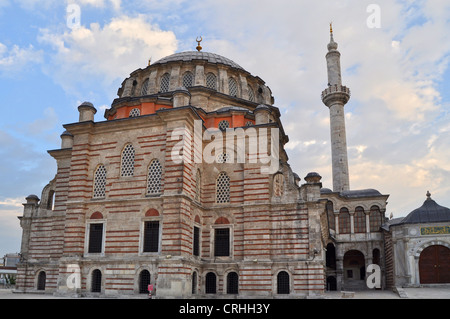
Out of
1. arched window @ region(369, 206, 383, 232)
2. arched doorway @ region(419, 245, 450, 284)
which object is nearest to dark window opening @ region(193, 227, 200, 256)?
arched doorway @ region(419, 245, 450, 284)

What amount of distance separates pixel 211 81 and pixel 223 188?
8.99m

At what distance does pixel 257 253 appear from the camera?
21.8 m

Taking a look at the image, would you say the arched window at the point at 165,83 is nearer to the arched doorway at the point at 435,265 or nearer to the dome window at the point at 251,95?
the dome window at the point at 251,95

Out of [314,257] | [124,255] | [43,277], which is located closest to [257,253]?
[314,257]

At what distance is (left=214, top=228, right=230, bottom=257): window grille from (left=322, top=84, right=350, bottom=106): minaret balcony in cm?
2180

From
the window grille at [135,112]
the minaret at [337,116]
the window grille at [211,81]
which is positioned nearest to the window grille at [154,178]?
the window grille at [135,112]

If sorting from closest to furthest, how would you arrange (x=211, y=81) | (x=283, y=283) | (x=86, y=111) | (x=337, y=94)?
(x=283, y=283), (x=86, y=111), (x=211, y=81), (x=337, y=94)

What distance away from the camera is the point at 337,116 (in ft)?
129

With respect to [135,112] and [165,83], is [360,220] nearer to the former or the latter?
[165,83]

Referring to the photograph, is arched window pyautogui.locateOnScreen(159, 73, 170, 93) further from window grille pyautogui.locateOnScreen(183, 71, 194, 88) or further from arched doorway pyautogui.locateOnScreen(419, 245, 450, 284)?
arched doorway pyautogui.locateOnScreen(419, 245, 450, 284)

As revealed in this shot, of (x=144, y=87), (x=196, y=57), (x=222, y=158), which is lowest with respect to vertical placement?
(x=222, y=158)

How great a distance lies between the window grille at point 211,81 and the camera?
94.1ft

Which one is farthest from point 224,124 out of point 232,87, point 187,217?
point 187,217

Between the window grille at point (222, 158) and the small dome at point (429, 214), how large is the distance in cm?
1248
